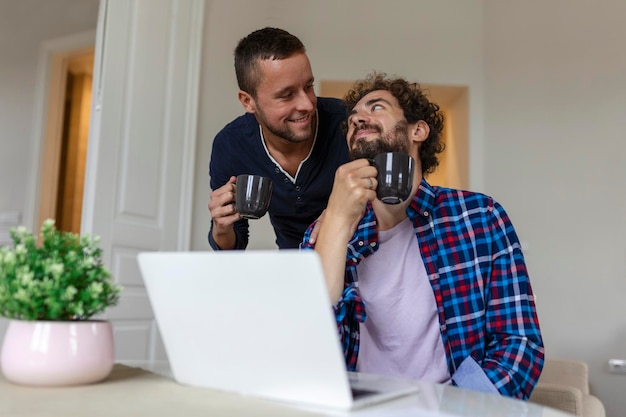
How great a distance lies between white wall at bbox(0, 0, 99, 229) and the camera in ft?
Answer: 11.9

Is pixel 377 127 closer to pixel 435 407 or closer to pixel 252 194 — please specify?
pixel 252 194

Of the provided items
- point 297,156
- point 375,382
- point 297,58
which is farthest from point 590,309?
point 375,382

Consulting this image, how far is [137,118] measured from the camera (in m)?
2.55

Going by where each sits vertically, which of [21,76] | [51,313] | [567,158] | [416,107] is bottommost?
[51,313]

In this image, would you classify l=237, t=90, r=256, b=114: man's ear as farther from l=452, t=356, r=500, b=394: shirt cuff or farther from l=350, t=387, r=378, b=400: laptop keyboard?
l=350, t=387, r=378, b=400: laptop keyboard

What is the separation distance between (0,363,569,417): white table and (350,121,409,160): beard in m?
0.75

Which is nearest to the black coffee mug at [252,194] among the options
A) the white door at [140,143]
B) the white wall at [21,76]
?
the white door at [140,143]

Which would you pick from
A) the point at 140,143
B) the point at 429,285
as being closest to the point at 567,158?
the point at 140,143

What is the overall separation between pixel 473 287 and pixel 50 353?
78 centimetres

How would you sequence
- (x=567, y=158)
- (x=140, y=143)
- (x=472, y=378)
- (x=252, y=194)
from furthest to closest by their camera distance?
(x=567, y=158) < (x=140, y=143) < (x=252, y=194) < (x=472, y=378)

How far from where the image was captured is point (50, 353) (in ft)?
2.10

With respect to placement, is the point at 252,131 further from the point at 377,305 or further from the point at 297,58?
the point at 377,305

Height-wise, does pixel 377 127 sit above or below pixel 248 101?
below

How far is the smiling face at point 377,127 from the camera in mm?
1381
